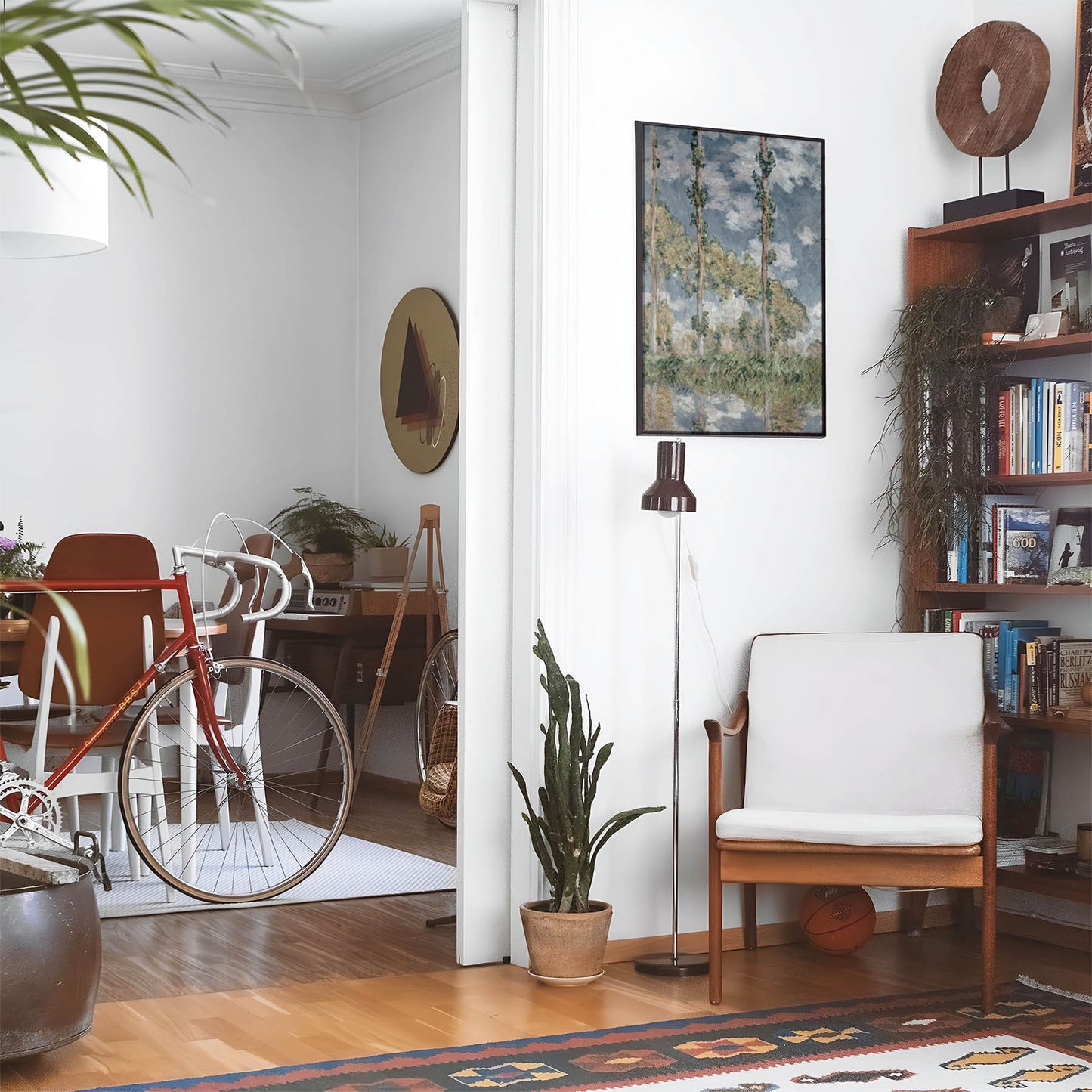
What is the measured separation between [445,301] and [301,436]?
1159mm

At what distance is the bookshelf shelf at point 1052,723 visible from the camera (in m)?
3.63

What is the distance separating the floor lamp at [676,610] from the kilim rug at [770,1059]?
378 mm

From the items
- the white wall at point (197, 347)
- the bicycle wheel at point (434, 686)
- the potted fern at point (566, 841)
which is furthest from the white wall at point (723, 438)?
the white wall at point (197, 347)

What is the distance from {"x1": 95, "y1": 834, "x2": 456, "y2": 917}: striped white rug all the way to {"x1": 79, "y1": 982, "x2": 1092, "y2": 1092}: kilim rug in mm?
1575

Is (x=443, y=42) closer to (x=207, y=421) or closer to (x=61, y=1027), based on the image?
(x=207, y=421)

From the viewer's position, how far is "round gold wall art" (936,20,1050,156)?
12.8 ft

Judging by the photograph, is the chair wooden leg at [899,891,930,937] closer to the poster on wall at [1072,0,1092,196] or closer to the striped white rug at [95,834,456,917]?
the striped white rug at [95,834,456,917]

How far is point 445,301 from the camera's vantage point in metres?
6.35

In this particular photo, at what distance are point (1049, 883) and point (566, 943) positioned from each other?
4.28 feet

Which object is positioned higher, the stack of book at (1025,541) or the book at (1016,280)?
the book at (1016,280)

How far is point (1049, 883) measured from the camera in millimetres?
3795

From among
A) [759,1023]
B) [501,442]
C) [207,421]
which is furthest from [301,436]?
[759,1023]

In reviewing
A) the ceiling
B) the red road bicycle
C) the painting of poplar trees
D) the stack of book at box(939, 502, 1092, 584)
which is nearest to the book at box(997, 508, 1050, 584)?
the stack of book at box(939, 502, 1092, 584)

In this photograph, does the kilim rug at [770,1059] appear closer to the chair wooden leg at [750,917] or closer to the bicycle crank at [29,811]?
the chair wooden leg at [750,917]
